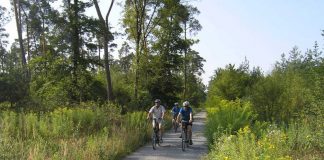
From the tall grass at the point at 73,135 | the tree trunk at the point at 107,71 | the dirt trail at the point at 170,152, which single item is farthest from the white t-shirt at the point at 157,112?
the tree trunk at the point at 107,71

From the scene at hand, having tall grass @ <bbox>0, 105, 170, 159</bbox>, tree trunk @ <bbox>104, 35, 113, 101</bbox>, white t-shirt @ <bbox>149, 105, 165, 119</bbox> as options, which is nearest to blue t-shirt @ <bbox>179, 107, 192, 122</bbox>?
white t-shirt @ <bbox>149, 105, 165, 119</bbox>

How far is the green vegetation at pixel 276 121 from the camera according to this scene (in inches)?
456

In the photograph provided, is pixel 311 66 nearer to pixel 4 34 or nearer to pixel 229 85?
pixel 229 85

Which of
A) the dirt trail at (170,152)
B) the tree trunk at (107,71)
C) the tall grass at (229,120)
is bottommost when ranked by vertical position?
the dirt trail at (170,152)

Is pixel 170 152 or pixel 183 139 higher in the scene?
pixel 183 139

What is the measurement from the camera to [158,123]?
779 inches

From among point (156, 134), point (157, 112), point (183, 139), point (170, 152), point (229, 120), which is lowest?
point (170, 152)

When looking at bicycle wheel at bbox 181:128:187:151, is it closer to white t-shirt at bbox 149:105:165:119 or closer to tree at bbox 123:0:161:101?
white t-shirt at bbox 149:105:165:119

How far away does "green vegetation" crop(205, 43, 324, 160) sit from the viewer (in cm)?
1158

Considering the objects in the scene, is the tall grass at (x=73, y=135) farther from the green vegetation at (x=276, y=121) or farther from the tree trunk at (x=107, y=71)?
the tree trunk at (x=107, y=71)

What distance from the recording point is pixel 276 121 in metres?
25.4

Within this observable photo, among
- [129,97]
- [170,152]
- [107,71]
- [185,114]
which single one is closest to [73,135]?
[170,152]

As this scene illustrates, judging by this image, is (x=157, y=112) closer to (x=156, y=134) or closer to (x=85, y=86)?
(x=156, y=134)

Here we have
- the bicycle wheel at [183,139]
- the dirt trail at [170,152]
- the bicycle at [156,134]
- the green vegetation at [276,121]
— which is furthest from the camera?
the bicycle at [156,134]
